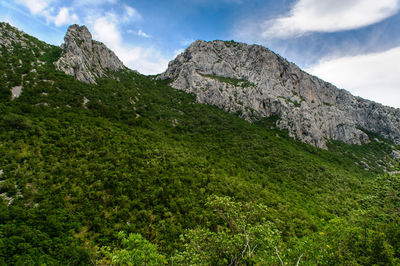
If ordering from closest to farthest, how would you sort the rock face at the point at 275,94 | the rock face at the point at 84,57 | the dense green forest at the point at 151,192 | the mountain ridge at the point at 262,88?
the dense green forest at the point at 151,192, the rock face at the point at 84,57, the mountain ridge at the point at 262,88, the rock face at the point at 275,94

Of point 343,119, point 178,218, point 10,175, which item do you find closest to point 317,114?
point 343,119

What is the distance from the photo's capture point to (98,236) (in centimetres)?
1881

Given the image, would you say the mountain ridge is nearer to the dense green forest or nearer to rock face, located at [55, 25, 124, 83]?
rock face, located at [55, 25, 124, 83]

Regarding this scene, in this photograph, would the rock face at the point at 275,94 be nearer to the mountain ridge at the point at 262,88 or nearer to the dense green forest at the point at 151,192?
the mountain ridge at the point at 262,88

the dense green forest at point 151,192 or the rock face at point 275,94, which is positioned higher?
the rock face at point 275,94

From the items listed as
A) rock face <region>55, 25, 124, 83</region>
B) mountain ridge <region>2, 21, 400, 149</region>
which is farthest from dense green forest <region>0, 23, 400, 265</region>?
Result: mountain ridge <region>2, 21, 400, 149</region>

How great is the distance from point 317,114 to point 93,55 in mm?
154701

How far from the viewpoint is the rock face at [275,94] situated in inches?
3789

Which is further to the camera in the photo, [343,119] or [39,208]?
[343,119]

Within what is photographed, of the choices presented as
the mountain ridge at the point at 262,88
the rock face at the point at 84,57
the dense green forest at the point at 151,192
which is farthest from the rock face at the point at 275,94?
Result: the rock face at the point at 84,57

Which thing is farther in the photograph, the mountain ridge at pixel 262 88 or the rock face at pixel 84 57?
the mountain ridge at pixel 262 88

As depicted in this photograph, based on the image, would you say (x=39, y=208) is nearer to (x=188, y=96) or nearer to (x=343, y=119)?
(x=188, y=96)

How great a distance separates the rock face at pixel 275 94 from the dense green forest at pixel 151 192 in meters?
33.1

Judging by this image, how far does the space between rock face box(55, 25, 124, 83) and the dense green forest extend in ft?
16.0
